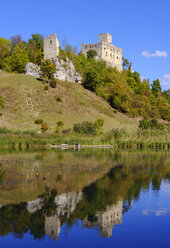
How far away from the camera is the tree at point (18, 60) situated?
3147 inches

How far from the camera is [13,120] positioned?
199 ft

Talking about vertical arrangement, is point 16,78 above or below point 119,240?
above

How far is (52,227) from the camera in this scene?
9758 millimetres

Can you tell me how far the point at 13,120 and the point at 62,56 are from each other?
30915mm

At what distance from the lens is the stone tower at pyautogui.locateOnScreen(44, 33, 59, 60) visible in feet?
275

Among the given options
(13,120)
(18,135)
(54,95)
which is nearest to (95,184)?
(18,135)

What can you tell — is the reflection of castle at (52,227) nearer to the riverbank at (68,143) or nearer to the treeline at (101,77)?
the riverbank at (68,143)

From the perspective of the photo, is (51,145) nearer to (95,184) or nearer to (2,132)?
(2,132)

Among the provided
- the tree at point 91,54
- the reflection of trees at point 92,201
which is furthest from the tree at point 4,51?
the reflection of trees at point 92,201

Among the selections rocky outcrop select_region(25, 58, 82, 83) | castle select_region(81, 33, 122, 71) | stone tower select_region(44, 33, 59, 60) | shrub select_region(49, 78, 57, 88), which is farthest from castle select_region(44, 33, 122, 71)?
shrub select_region(49, 78, 57, 88)

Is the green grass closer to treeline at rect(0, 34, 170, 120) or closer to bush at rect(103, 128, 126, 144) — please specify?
bush at rect(103, 128, 126, 144)

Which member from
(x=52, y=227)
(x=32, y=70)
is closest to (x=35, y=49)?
(x=32, y=70)

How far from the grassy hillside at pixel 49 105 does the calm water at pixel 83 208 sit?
39094 mm

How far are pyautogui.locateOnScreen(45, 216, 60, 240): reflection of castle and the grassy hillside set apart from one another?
46.0 metres
